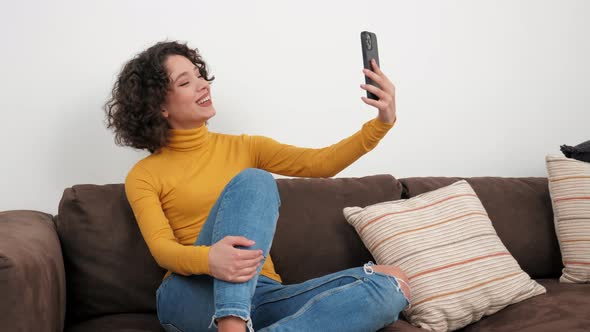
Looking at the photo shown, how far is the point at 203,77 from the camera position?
190 cm

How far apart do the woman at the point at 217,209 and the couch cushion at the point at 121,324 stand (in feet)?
0.38

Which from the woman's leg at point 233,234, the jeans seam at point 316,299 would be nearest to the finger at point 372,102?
the woman's leg at point 233,234

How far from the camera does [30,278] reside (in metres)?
1.25

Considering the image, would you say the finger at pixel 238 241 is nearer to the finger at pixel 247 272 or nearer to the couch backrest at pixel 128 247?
the finger at pixel 247 272

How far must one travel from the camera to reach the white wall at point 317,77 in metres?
1.98

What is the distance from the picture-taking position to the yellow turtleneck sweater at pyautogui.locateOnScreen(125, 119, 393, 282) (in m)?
1.61

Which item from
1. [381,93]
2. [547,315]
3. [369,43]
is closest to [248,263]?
[381,93]

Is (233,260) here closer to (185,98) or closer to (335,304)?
(335,304)

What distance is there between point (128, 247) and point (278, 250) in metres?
0.42

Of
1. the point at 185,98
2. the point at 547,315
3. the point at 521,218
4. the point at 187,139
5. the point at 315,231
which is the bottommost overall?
the point at 547,315

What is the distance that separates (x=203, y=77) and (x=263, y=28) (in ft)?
1.32

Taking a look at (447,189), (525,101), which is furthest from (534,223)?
(525,101)

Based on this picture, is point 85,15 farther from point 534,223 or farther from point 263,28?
point 534,223

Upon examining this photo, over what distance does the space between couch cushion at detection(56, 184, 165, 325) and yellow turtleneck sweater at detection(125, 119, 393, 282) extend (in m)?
0.14
